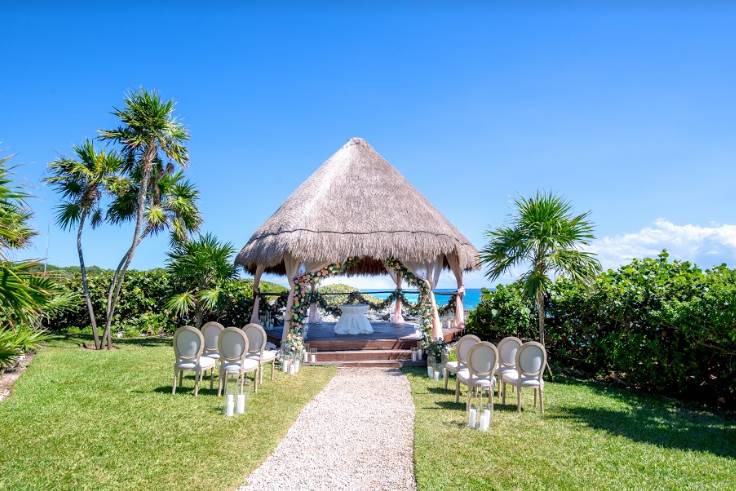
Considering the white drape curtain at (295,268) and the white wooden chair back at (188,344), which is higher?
the white drape curtain at (295,268)

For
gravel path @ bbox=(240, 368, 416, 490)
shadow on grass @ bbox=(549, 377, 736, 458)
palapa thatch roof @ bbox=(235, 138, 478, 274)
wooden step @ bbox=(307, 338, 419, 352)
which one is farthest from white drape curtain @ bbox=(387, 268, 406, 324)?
shadow on grass @ bbox=(549, 377, 736, 458)

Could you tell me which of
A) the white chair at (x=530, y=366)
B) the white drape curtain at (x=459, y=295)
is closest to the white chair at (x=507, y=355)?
the white chair at (x=530, y=366)

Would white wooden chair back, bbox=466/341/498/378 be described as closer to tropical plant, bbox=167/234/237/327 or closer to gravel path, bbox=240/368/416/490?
gravel path, bbox=240/368/416/490

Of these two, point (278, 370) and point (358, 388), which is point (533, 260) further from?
point (278, 370)

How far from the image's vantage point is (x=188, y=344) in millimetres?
8016

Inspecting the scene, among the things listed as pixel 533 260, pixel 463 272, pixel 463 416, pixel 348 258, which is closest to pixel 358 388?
pixel 463 416

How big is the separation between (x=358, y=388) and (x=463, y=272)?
6.37m

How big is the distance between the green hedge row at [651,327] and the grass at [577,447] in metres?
0.80

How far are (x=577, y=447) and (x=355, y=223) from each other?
24.6ft

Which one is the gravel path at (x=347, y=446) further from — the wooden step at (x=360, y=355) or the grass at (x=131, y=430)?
the wooden step at (x=360, y=355)

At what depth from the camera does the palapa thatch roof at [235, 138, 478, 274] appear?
1137cm

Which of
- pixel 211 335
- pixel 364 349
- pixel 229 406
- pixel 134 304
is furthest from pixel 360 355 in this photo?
pixel 134 304

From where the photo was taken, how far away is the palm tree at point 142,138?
13.1 meters

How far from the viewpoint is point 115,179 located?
540 inches
